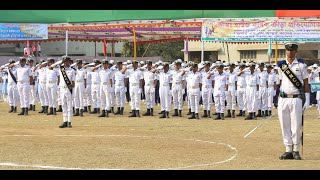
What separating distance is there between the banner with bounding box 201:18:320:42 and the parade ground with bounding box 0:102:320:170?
4.33 m

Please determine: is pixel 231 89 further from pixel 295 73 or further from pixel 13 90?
pixel 295 73

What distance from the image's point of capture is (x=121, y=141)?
1333 cm

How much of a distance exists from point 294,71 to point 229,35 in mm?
12408

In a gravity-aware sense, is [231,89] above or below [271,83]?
below

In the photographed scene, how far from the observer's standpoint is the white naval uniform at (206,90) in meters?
20.6

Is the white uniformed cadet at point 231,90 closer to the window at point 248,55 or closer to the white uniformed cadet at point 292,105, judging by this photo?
the white uniformed cadet at point 292,105

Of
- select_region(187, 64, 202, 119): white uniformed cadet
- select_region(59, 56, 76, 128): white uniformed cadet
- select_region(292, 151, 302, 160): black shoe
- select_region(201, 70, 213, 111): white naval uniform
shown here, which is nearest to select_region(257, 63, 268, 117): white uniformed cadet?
select_region(201, 70, 213, 111): white naval uniform

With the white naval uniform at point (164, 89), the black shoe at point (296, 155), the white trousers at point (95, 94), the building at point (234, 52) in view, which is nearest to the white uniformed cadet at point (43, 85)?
the white trousers at point (95, 94)

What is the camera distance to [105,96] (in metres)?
21.2

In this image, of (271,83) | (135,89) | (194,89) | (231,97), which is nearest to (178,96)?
(194,89)

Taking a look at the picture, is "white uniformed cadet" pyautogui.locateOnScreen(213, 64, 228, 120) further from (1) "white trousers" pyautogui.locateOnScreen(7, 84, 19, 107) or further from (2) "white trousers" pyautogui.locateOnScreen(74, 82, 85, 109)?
(1) "white trousers" pyautogui.locateOnScreen(7, 84, 19, 107)

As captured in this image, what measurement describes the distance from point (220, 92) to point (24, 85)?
283 inches

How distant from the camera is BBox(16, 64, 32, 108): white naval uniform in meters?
20.8

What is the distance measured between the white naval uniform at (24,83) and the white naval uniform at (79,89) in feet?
5.79
